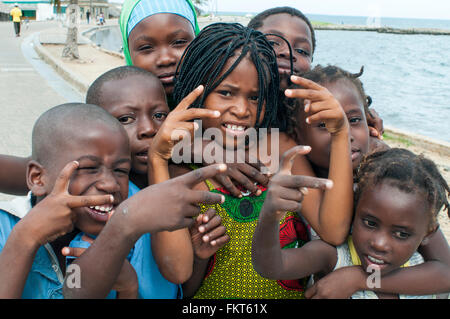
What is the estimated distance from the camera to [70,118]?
1.56 metres

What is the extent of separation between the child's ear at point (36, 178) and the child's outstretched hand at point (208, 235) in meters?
0.57

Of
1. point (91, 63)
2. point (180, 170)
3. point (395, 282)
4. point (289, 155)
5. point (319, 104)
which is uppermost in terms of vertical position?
point (319, 104)

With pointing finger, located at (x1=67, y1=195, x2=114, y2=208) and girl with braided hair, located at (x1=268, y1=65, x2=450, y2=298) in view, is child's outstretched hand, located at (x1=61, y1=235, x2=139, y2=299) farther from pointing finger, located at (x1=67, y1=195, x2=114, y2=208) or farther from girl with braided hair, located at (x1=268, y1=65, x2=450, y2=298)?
girl with braided hair, located at (x1=268, y1=65, x2=450, y2=298)

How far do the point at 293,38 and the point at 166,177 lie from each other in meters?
1.33

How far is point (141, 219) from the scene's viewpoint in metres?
1.26

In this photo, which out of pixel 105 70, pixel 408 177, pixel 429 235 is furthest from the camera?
pixel 105 70

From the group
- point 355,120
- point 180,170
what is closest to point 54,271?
point 180,170

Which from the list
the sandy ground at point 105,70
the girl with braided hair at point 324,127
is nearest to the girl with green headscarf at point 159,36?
the girl with braided hair at point 324,127

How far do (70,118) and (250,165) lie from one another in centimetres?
74

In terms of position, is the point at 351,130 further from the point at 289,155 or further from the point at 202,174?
the point at 202,174

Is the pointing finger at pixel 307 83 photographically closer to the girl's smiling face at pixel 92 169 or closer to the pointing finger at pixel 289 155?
the pointing finger at pixel 289 155

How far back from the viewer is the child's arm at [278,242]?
1280mm

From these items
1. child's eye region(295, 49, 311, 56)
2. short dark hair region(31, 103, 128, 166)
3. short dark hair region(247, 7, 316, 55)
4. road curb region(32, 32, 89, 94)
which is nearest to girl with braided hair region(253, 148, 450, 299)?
short dark hair region(31, 103, 128, 166)
